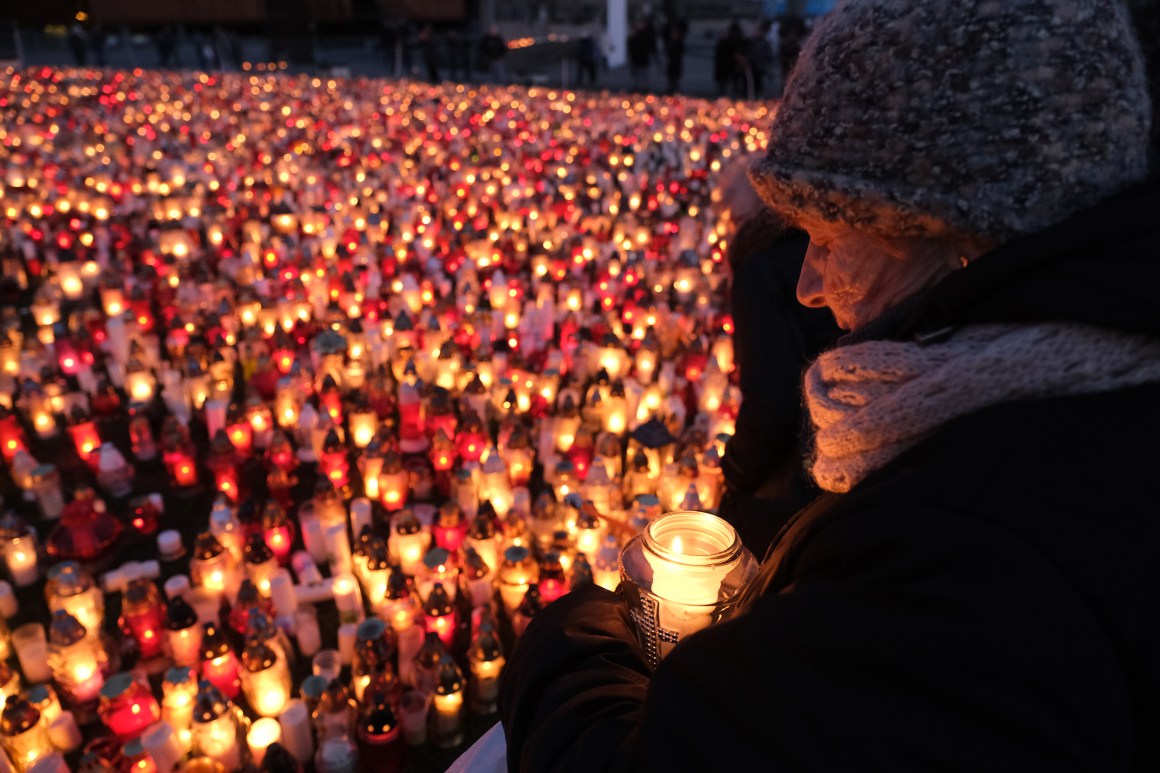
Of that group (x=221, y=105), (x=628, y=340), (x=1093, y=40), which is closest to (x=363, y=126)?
(x=221, y=105)

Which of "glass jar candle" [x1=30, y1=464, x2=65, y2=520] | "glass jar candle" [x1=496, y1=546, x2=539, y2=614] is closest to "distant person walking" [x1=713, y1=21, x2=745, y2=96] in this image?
"glass jar candle" [x1=496, y1=546, x2=539, y2=614]

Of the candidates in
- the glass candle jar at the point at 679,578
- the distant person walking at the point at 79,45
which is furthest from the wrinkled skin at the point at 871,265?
the distant person walking at the point at 79,45

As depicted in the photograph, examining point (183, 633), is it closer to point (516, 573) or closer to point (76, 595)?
point (76, 595)

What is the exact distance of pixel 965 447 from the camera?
22.9 inches

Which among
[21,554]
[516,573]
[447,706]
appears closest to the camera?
[447,706]

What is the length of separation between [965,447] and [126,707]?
7.74 feet

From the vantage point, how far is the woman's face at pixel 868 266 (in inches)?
30.5

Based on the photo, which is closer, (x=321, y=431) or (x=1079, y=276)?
(x=1079, y=276)

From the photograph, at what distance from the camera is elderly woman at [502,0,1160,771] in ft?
1.70

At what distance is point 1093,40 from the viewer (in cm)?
63

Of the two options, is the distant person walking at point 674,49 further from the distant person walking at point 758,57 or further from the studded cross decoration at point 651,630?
the studded cross decoration at point 651,630

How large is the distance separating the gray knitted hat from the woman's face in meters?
0.06

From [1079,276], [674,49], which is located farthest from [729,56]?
[1079,276]

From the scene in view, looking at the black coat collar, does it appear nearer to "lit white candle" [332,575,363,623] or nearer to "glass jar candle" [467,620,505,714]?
"glass jar candle" [467,620,505,714]
